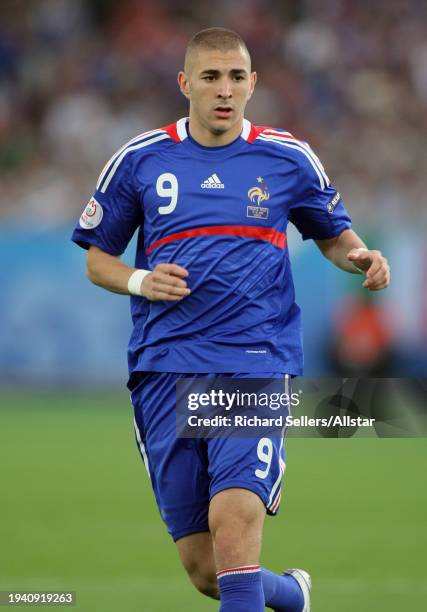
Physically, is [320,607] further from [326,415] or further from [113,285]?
[113,285]

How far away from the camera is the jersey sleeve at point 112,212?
212 inches

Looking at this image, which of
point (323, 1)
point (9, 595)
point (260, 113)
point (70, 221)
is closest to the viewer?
point (9, 595)

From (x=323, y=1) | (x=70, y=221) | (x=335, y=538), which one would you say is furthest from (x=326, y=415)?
(x=323, y=1)

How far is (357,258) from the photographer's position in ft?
16.8

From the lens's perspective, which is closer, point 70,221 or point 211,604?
point 211,604

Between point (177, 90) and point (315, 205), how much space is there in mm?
12907

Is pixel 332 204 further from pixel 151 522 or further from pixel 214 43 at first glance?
pixel 151 522

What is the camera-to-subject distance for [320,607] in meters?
6.34

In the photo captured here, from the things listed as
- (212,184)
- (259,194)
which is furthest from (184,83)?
(259,194)

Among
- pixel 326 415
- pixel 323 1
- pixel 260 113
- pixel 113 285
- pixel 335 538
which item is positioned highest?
pixel 323 1

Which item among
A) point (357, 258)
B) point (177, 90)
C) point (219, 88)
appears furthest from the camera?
point (177, 90)

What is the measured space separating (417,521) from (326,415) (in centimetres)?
307

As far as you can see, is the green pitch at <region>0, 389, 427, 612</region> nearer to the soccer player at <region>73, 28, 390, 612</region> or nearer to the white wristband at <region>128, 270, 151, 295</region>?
the soccer player at <region>73, 28, 390, 612</region>

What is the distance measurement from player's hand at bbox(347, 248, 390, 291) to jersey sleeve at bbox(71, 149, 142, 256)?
38.4 inches
